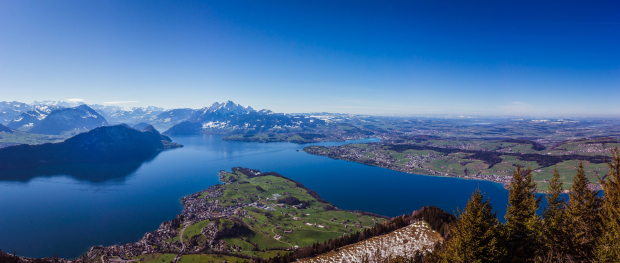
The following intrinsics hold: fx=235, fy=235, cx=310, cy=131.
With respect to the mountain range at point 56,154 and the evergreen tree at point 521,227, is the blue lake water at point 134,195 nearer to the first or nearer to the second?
the mountain range at point 56,154

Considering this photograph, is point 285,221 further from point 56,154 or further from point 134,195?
point 56,154

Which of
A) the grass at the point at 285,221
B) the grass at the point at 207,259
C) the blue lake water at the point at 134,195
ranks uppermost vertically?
the grass at the point at 207,259

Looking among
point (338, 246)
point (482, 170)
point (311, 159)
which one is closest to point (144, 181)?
point (311, 159)

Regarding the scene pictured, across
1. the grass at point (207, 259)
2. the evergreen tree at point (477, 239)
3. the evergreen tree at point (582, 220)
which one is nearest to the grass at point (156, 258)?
the grass at point (207, 259)

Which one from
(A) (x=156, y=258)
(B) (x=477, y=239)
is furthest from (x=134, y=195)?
(B) (x=477, y=239)

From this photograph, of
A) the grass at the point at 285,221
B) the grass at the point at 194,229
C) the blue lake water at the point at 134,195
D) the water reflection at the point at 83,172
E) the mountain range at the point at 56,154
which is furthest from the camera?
the mountain range at the point at 56,154

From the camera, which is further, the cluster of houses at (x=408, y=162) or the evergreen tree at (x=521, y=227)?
the cluster of houses at (x=408, y=162)

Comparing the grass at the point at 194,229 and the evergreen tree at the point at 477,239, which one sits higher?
the evergreen tree at the point at 477,239

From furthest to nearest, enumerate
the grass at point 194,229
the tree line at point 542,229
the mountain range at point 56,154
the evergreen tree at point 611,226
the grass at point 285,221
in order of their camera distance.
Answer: the mountain range at point 56,154
the grass at point 285,221
the grass at point 194,229
the tree line at point 542,229
the evergreen tree at point 611,226

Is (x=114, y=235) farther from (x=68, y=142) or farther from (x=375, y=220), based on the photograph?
(x=68, y=142)
